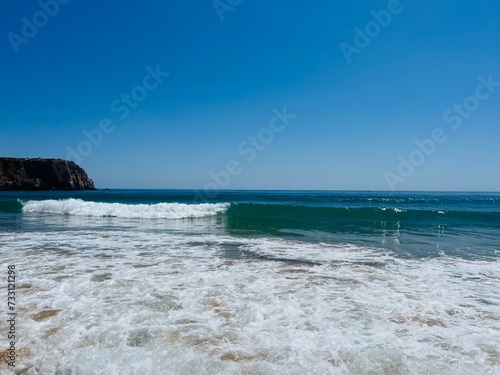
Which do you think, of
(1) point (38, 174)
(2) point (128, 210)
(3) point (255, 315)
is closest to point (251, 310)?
(3) point (255, 315)

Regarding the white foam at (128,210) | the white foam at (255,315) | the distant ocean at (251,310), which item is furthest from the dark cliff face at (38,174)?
the white foam at (255,315)

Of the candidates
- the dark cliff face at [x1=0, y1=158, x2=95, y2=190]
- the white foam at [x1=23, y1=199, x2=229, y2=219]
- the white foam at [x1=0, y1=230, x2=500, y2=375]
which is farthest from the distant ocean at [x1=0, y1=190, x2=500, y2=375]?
the dark cliff face at [x1=0, y1=158, x2=95, y2=190]

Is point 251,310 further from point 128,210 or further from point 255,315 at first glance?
point 128,210

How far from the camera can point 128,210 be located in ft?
78.9

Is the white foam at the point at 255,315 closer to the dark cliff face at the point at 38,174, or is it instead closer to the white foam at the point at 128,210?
the white foam at the point at 128,210

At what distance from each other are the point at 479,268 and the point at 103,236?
1293 cm

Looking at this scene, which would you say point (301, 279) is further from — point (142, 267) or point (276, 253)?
point (142, 267)

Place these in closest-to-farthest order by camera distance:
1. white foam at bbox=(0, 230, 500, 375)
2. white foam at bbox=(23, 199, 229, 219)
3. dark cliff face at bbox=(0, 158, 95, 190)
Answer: white foam at bbox=(0, 230, 500, 375), white foam at bbox=(23, 199, 229, 219), dark cliff face at bbox=(0, 158, 95, 190)

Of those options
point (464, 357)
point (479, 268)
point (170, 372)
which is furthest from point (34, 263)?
point (479, 268)

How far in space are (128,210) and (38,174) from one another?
254 ft

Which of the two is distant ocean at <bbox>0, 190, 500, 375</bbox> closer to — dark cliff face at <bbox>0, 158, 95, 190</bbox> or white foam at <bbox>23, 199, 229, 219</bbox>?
white foam at <bbox>23, 199, 229, 219</bbox>

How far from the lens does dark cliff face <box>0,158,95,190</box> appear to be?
79.4 m

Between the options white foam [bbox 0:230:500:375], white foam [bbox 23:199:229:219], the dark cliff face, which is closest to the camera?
white foam [bbox 0:230:500:375]

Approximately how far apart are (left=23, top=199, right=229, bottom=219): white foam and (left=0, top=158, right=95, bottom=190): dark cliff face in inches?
2610
